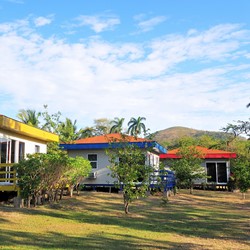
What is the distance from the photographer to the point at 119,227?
10414 mm

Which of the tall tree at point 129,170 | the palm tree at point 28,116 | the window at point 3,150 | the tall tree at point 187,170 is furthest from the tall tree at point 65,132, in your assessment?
the tall tree at point 129,170

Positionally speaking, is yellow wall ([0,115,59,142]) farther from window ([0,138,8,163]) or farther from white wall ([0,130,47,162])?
window ([0,138,8,163])

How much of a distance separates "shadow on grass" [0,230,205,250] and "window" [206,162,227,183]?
69.3 feet

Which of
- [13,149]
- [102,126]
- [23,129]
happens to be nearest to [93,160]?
[13,149]

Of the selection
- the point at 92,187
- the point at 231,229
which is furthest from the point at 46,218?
the point at 92,187

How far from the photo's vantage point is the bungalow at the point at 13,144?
1461 cm

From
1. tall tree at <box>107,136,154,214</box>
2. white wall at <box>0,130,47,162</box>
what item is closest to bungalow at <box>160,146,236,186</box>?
white wall at <box>0,130,47,162</box>

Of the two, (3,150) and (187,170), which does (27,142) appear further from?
(187,170)

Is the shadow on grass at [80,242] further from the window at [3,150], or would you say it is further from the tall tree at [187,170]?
the tall tree at [187,170]

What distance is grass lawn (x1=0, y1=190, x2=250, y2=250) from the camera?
816 centimetres

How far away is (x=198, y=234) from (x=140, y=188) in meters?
3.80

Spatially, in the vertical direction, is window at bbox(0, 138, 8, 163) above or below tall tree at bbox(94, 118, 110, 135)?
below

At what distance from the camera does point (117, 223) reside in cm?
1110

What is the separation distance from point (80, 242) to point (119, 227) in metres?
2.45
